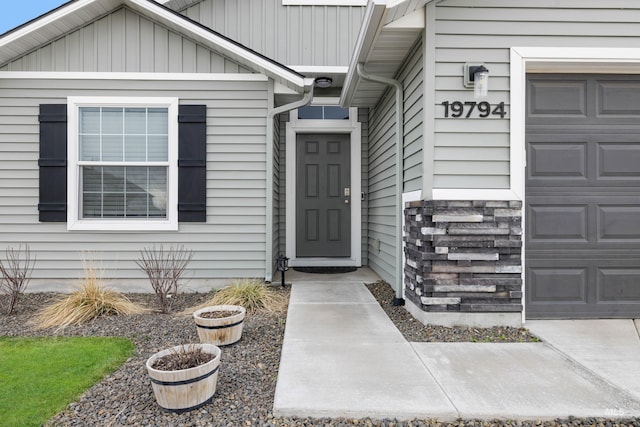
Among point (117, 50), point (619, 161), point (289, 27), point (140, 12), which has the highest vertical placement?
point (289, 27)

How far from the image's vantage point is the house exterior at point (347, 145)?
3.23 m

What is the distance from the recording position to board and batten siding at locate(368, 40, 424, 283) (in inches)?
140

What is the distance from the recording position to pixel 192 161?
457 cm

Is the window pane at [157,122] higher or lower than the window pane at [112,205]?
higher

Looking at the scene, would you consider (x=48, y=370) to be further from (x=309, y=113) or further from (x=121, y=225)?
(x=309, y=113)

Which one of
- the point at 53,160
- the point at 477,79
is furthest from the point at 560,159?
the point at 53,160

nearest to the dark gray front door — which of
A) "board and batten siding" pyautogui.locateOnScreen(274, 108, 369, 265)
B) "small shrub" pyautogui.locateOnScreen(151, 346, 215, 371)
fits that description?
"board and batten siding" pyautogui.locateOnScreen(274, 108, 369, 265)

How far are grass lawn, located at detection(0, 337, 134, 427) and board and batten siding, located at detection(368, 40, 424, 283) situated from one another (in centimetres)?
274

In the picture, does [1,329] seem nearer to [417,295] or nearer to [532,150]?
[417,295]

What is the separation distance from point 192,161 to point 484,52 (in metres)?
3.15

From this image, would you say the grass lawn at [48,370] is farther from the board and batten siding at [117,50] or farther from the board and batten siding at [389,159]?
the board and batten siding at [117,50]

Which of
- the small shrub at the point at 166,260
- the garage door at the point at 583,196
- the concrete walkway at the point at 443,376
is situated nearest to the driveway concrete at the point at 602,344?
the concrete walkway at the point at 443,376

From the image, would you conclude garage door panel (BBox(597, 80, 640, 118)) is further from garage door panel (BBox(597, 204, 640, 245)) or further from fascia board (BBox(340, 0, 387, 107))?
fascia board (BBox(340, 0, 387, 107))

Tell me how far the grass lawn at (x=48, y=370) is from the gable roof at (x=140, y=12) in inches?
121
